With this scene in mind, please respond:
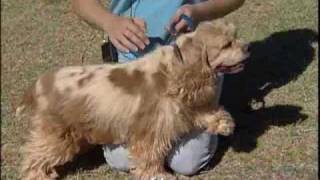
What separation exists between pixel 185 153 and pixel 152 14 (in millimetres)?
708

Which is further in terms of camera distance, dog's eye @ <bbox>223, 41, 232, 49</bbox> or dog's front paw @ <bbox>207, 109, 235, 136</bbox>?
dog's front paw @ <bbox>207, 109, 235, 136</bbox>

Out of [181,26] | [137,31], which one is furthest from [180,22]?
[137,31]

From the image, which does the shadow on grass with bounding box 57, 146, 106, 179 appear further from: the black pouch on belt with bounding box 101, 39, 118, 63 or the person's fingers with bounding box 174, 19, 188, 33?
the person's fingers with bounding box 174, 19, 188, 33

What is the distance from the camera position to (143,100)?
10.6 feet

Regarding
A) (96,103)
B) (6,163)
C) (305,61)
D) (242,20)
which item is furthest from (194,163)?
(242,20)

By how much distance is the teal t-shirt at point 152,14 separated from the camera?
11.9 ft

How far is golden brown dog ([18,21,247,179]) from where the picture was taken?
3170 millimetres

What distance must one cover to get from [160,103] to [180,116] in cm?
12

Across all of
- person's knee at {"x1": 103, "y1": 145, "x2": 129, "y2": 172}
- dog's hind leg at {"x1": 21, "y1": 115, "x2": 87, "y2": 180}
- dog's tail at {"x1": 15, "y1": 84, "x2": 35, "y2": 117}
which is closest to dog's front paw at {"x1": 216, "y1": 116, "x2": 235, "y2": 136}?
person's knee at {"x1": 103, "y1": 145, "x2": 129, "y2": 172}

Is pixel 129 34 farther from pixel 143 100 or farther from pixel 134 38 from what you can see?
pixel 143 100

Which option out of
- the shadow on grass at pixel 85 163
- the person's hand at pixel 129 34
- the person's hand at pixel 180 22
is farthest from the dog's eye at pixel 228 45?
the shadow on grass at pixel 85 163

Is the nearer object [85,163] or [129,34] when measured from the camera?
[129,34]

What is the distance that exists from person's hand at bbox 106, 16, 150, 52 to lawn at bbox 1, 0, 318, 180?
0.67 m

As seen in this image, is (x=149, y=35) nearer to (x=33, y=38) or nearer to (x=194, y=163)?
(x=194, y=163)
